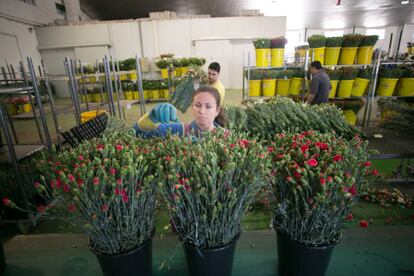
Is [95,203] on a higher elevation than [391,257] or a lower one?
→ higher

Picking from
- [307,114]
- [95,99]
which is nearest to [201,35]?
[95,99]

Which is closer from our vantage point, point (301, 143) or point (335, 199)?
point (335, 199)

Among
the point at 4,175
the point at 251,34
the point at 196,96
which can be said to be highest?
the point at 251,34

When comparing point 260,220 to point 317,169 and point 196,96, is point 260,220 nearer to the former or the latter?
point 196,96

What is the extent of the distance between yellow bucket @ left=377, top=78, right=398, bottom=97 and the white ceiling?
17.6 feet

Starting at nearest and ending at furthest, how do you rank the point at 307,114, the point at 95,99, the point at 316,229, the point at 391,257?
the point at 316,229 < the point at 391,257 < the point at 307,114 < the point at 95,99

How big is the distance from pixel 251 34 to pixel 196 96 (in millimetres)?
8628

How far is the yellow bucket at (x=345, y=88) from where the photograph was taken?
435 centimetres

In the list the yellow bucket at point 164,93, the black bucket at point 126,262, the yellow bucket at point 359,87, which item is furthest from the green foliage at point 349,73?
the yellow bucket at point 164,93

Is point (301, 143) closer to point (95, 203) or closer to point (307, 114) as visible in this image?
point (95, 203)

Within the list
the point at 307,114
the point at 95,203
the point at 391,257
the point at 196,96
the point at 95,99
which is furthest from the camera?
the point at 95,99

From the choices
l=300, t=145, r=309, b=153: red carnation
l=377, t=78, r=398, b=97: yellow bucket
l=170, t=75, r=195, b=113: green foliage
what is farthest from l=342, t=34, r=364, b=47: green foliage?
l=300, t=145, r=309, b=153: red carnation

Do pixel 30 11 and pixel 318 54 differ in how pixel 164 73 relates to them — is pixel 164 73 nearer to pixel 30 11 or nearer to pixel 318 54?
pixel 318 54

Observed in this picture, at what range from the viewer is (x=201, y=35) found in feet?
29.6
